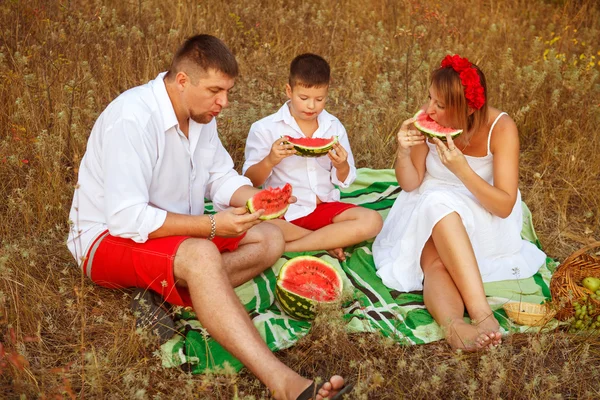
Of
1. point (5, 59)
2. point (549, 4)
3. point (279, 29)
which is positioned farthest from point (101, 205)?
point (549, 4)

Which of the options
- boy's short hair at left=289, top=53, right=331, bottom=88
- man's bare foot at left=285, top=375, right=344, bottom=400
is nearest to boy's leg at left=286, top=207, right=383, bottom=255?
boy's short hair at left=289, top=53, right=331, bottom=88

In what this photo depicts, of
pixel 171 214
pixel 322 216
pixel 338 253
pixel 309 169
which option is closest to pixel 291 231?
pixel 322 216

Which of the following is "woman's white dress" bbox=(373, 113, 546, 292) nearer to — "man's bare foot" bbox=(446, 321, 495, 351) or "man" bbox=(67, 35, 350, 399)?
"man's bare foot" bbox=(446, 321, 495, 351)

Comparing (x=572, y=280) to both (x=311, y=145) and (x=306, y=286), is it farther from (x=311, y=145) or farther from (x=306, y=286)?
(x=311, y=145)

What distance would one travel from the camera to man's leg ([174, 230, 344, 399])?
134 inches

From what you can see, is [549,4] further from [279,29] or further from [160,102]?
[160,102]

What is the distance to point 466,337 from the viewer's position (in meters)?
4.10

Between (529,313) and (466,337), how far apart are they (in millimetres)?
555

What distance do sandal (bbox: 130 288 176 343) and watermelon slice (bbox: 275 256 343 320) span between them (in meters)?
0.78

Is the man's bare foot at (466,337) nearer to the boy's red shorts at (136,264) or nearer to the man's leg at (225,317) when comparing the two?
the man's leg at (225,317)

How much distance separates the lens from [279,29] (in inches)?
337

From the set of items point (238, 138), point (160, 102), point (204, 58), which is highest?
point (204, 58)

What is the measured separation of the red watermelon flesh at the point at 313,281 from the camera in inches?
177

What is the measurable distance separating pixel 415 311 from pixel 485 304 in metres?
0.52
